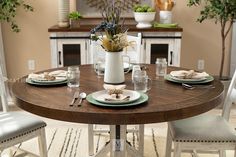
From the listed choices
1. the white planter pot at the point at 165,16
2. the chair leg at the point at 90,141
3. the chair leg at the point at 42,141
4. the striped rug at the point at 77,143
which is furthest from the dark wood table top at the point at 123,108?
the white planter pot at the point at 165,16

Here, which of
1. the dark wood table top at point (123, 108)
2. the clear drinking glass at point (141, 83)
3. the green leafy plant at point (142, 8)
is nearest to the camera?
the dark wood table top at point (123, 108)

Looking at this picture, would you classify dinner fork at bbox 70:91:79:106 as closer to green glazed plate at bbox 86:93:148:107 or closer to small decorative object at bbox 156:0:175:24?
green glazed plate at bbox 86:93:148:107

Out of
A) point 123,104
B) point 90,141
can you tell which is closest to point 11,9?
point 90,141

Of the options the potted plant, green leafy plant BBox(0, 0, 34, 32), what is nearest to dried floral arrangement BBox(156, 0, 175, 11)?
the potted plant

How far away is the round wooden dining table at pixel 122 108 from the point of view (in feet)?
4.53

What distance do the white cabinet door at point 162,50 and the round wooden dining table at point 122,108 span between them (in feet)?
4.90

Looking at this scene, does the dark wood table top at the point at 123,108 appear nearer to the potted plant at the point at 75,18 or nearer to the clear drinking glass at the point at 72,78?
the clear drinking glass at the point at 72,78

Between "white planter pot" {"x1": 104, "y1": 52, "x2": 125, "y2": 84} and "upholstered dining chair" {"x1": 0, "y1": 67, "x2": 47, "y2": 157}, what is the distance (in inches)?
21.7

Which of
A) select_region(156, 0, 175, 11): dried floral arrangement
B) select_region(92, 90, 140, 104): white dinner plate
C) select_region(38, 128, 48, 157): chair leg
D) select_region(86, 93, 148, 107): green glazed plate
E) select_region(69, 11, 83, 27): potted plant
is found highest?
select_region(156, 0, 175, 11): dried floral arrangement

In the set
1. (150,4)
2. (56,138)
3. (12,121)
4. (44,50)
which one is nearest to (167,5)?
(150,4)

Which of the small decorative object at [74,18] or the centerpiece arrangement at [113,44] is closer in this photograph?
the centerpiece arrangement at [113,44]

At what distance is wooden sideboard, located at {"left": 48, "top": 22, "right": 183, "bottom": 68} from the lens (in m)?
3.31

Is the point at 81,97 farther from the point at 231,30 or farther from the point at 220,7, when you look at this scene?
the point at 231,30

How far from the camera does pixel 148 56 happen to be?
11.1 ft
